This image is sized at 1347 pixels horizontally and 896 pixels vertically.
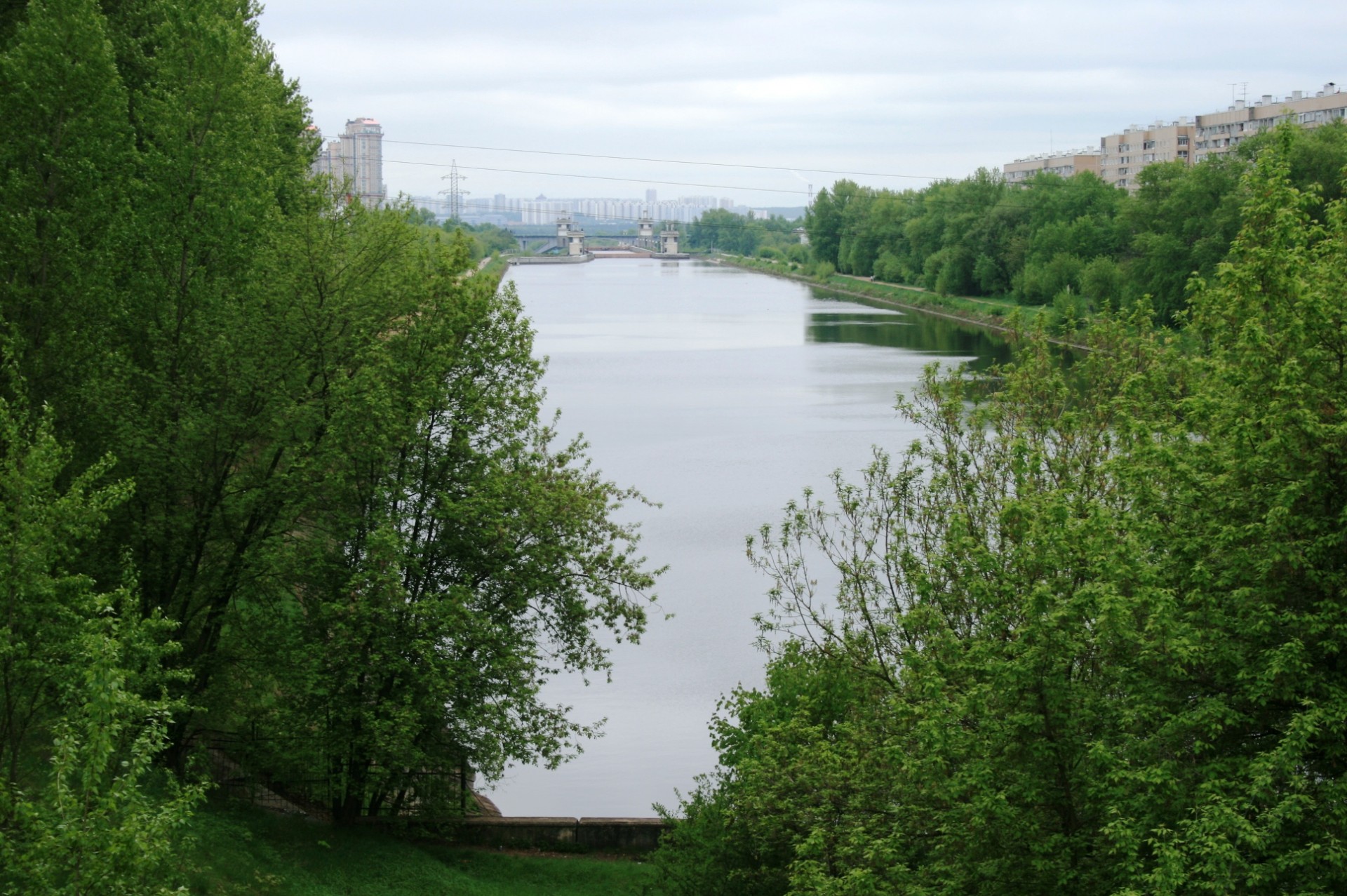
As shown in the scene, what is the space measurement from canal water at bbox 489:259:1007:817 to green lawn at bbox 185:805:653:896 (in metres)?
3.23

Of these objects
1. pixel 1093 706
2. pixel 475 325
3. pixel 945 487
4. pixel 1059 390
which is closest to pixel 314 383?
pixel 475 325

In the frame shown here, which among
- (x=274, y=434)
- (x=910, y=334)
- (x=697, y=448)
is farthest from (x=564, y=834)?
(x=910, y=334)

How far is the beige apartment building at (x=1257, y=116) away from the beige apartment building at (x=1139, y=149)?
2108 mm

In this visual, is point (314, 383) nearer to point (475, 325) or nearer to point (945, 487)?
point (475, 325)

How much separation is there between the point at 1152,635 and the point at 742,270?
16590 centimetres

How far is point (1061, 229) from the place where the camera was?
3009 inches

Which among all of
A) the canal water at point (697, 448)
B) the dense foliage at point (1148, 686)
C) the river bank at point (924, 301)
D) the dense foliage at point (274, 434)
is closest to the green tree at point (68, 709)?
the dense foliage at point (274, 434)

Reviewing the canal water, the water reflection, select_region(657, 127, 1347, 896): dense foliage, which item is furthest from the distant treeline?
select_region(657, 127, 1347, 896): dense foliage

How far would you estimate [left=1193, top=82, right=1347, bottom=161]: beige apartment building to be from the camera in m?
100

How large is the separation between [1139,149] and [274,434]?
421 feet

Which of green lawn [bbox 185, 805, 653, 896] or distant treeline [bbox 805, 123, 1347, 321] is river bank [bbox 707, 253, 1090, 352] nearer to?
distant treeline [bbox 805, 123, 1347, 321]

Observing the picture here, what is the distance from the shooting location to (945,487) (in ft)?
48.6

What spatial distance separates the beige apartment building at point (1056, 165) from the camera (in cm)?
14075

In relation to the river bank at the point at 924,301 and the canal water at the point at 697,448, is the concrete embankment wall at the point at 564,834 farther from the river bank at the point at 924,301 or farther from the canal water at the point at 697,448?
the river bank at the point at 924,301
